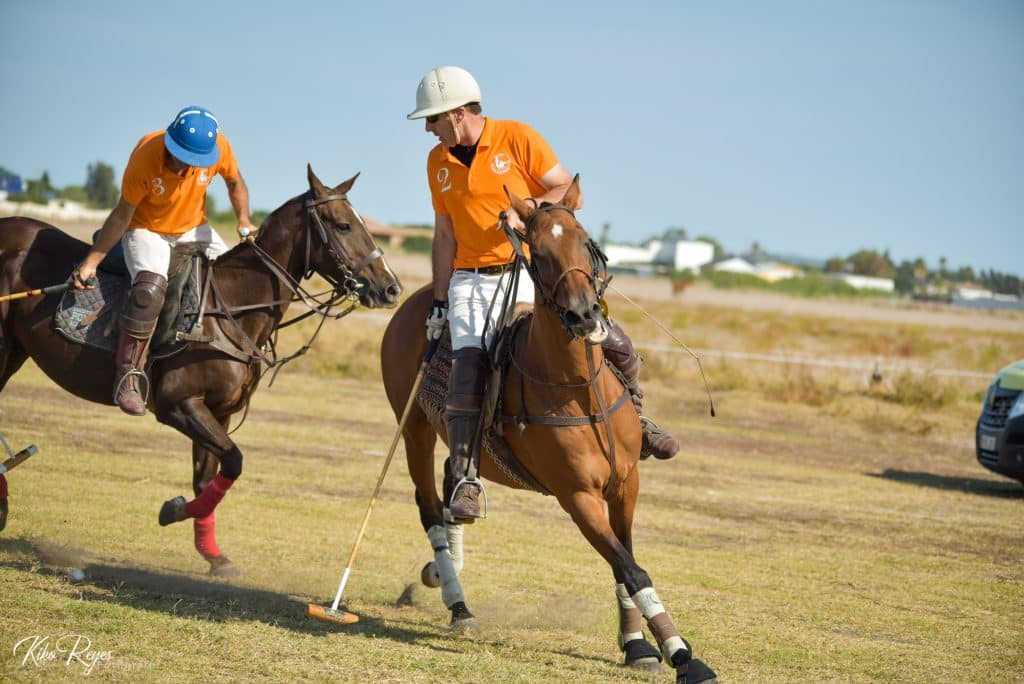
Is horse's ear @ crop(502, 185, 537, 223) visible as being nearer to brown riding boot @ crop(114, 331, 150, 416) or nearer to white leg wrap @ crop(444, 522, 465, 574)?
white leg wrap @ crop(444, 522, 465, 574)

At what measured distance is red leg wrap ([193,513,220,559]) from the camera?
9.29m

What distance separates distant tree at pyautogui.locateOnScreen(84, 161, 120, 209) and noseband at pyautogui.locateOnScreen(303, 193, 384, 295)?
70326 mm

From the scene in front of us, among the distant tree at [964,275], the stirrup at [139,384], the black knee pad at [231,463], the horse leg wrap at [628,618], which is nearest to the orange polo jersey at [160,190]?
the stirrup at [139,384]

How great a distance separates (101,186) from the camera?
269 feet

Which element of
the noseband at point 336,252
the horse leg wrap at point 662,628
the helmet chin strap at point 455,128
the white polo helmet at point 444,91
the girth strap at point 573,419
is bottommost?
the horse leg wrap at point 662,628

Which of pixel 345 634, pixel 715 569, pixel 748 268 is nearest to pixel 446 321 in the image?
pixel 345 634

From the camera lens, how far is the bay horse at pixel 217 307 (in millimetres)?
9273

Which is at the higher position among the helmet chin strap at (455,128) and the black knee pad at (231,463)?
the helmet chin strap at (455,128)

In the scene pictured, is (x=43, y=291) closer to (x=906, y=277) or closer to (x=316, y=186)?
(x=316, y=186)

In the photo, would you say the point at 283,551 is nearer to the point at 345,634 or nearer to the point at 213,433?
the point at 213,433

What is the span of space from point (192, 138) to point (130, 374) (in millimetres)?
1882

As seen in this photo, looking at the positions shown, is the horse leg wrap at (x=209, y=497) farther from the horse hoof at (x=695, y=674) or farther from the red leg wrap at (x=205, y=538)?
the horse hoof at (x=695, y=674)

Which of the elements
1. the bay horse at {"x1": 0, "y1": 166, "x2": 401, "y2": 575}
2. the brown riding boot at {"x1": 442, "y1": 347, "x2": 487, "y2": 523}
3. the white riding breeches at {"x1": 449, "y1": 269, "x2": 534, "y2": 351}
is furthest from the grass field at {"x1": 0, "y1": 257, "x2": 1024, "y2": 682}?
the white riding breeches at {"x1": 449, "y1": 269, "x2": 534, "y2": 351}

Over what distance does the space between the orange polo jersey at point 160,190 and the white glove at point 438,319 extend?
2535mm
